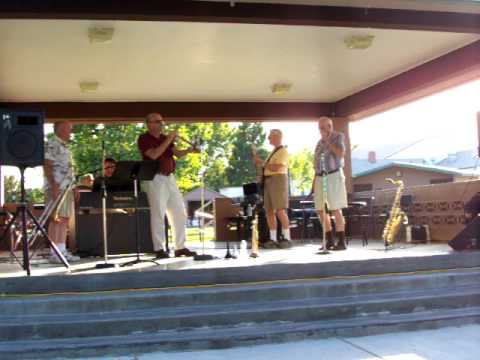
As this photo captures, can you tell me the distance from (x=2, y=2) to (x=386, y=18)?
4.02 m

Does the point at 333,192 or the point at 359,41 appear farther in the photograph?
the point at 359,41

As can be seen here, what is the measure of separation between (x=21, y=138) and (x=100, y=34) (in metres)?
1.99

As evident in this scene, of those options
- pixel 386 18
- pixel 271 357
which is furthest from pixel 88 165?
pixel 271 357

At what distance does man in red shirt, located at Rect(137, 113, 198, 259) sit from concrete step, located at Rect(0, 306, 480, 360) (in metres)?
2.41

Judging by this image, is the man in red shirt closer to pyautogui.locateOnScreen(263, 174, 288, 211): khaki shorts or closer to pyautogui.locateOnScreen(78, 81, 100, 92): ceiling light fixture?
pyautogui.locateOnScreen(263, 174, 288, 211): khaki shorts

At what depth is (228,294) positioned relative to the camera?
4.50 m

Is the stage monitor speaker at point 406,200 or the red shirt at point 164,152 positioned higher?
the red shirt at point 164,152

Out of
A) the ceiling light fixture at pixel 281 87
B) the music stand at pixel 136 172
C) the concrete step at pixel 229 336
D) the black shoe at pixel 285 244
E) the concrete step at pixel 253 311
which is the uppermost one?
the ceiling light fixture at pixel 281 87

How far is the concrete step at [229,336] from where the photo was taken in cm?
385

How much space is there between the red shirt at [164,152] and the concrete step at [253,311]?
2233mm

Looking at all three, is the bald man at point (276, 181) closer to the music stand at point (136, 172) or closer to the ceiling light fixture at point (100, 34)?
the music stand at point (136, 172)

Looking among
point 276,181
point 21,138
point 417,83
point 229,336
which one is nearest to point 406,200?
point 417,83

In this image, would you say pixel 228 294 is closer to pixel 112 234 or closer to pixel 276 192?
pixel 276 192

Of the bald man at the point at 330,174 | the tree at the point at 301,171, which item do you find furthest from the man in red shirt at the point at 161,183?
the tree at the point at 301,171
